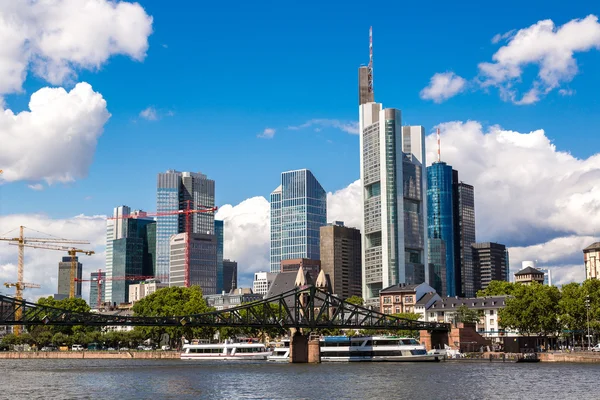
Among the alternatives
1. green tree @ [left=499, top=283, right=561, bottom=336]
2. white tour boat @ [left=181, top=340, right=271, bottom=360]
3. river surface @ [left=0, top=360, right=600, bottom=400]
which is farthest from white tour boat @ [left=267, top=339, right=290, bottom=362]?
green tree @ [left=499, top=283, right=561, bottom=336]

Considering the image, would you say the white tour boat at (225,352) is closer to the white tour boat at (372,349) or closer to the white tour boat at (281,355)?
the white tour boat at (281,355)

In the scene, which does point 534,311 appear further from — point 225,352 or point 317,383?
point 317,383

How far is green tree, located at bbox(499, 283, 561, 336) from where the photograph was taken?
162 metres

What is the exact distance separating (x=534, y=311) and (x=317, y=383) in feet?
253

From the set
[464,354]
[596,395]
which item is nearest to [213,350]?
[464,354]

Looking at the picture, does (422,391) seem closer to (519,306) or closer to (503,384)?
(503,384)

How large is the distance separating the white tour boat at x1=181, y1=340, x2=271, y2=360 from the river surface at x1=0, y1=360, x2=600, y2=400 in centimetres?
4309

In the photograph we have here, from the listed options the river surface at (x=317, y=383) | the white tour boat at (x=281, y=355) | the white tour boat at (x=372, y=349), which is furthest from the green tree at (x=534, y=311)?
the white tour boat at (x=281, y=355)

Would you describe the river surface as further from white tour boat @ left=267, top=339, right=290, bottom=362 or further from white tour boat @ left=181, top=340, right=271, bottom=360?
white tour boat @ left=181, top=340, right=271, bottom=360

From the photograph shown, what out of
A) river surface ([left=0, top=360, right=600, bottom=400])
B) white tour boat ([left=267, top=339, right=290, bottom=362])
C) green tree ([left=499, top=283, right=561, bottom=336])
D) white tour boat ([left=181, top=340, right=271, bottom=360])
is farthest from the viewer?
white tour boat ([left=181, top=340, right=271, bottom=360])

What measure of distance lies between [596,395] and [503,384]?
1586 cm

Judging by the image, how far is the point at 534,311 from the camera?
164 m

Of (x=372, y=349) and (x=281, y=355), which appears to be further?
(x=281, y=355)

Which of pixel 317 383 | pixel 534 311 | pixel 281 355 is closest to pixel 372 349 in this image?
pixel 281 355
